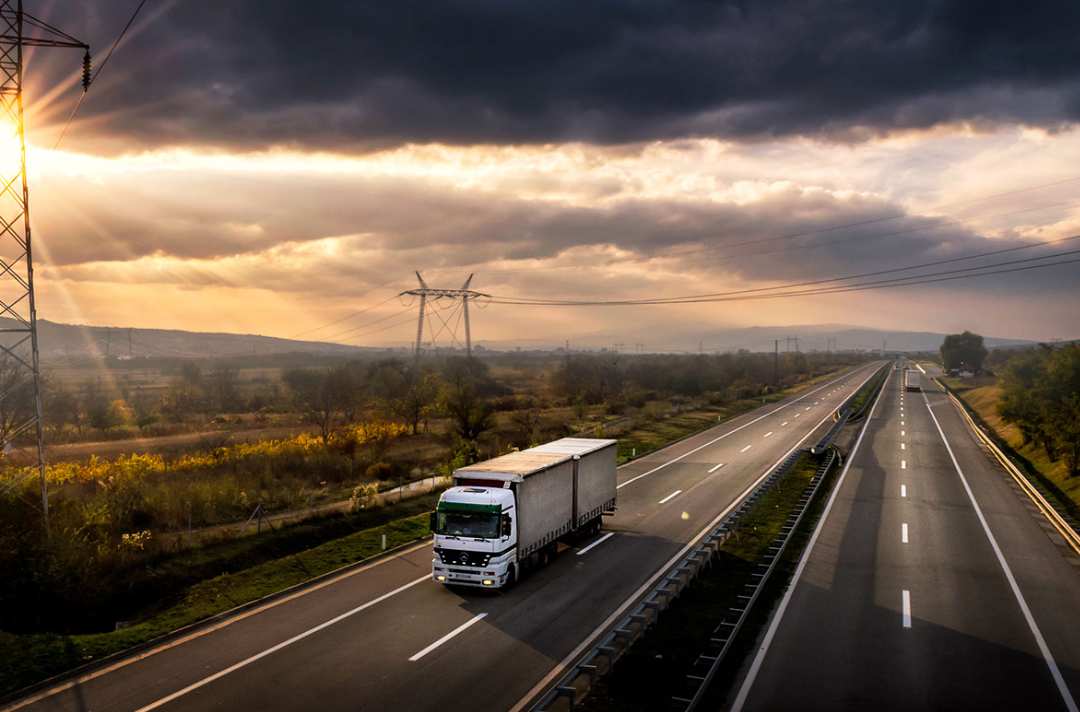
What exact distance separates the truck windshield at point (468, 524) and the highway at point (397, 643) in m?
2.02

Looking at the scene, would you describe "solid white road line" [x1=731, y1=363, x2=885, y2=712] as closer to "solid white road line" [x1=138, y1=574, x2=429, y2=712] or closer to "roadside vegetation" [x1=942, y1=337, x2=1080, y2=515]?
"solid white road line" [x1=138, y1=574, x2=429, y2=712]

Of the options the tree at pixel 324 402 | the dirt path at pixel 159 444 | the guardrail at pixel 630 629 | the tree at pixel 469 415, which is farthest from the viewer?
the tree at pixel 324 402

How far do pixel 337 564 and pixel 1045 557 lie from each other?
26.6 metres

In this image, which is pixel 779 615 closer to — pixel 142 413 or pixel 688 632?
pixel 688 632

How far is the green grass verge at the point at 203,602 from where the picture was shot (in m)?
15.5

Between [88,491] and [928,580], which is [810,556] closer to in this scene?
[928,580]

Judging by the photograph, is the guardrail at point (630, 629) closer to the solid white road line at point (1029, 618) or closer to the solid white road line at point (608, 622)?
the solid white road line at point (608, 622)

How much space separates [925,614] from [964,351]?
182m

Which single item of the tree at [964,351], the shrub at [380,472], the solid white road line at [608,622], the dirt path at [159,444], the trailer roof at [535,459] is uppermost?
the tree at [964,351]

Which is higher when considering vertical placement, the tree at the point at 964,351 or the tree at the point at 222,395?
the tree at the point at 964,351

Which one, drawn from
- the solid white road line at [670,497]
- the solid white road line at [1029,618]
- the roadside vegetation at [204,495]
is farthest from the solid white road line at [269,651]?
the solid white road line at [1029,618]

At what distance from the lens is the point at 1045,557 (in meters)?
24.6

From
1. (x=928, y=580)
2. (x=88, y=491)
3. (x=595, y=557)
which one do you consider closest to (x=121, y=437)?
(x=88, y=491)

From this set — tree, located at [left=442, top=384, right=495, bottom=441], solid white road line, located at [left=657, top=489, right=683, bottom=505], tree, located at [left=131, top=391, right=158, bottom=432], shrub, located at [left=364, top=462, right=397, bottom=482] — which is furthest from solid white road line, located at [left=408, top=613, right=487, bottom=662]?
tree, located at [left=131, top=391, right=158, bottom=432]
